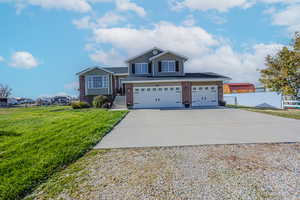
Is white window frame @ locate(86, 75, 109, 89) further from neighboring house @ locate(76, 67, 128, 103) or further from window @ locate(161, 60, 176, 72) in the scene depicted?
window @ locate(161, 60, 176, 72)

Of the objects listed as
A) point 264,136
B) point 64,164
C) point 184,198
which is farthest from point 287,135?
point 64,164

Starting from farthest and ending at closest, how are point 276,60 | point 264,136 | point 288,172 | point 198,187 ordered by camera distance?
point 276,60 < point 264,136 < point 288,172 < point 198,187

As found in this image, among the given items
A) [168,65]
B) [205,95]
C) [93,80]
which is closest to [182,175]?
[205,95]

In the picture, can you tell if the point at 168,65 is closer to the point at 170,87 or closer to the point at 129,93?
the point at 170,87

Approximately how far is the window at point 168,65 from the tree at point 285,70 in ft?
29.9

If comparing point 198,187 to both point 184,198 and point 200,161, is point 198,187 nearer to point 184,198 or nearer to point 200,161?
point 184,198

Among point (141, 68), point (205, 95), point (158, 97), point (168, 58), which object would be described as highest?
point (168, 58)

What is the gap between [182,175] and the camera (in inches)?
128

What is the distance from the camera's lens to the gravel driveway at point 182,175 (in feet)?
8.81

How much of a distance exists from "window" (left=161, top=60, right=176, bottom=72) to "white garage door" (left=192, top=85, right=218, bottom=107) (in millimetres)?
3813

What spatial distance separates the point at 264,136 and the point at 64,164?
629cm

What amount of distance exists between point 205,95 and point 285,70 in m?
7.04

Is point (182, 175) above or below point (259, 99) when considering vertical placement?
below

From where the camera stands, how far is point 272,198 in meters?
2.52
